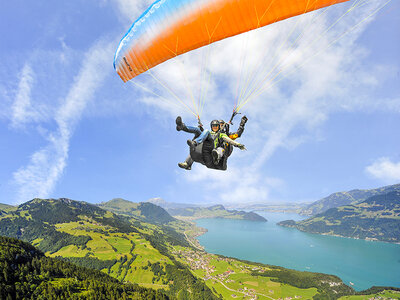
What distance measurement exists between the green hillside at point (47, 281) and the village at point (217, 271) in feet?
116

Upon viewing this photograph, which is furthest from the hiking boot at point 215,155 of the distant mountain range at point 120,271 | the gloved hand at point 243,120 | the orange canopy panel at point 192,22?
the distant mountain range at point 120,271

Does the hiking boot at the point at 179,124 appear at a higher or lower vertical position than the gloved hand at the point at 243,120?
lower

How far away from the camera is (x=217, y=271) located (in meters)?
99.9

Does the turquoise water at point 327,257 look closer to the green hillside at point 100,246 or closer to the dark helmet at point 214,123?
the green hillside at point 100,246

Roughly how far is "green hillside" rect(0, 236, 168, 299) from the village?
35.4 meters

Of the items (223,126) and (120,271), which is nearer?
(223,126)

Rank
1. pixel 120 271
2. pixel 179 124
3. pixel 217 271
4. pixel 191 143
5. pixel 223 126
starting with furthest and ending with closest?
pixel 217 271 → pixel 120 271 → pixel 223 126 → pixel 191 143 → pixel 179 124

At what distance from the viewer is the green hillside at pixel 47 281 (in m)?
53.7

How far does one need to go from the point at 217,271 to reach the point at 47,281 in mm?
71343

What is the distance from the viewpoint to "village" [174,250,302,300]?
79.1 meters

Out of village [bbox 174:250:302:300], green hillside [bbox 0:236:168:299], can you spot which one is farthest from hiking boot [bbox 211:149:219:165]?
village [bbox 174:250:302:300]

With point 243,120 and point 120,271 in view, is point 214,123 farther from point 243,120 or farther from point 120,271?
point 120,271

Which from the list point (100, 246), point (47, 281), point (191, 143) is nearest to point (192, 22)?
point (191, 143)

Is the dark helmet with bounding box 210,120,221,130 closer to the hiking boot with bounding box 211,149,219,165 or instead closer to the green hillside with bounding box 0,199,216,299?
the hiking boot with bounding box 211,149,219,165
